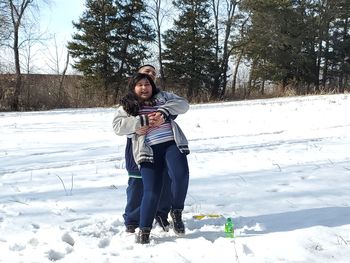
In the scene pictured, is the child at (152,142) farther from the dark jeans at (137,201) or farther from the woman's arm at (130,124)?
the dark jeans at (137,201)

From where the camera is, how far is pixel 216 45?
134 ft

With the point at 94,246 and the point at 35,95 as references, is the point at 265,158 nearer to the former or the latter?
the point at 94,246

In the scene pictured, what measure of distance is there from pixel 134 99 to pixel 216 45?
125ft

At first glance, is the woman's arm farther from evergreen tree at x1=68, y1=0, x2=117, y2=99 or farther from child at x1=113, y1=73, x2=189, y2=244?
evergreen tree at x1=68, y1=0, x2=117, y2=99

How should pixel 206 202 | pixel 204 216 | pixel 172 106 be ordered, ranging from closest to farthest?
pixel 172 106
pixel 204 216
pixel 206 202

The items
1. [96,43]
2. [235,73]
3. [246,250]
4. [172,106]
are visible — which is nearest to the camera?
[246,250]

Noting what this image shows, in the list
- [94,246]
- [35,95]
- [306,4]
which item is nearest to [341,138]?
[94,246]

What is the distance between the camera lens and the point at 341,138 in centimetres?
880

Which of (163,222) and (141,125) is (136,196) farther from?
(141,125)

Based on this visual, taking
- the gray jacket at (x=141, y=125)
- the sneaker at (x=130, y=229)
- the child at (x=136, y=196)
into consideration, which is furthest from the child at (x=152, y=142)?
the sneaker at (x=130, y=229)

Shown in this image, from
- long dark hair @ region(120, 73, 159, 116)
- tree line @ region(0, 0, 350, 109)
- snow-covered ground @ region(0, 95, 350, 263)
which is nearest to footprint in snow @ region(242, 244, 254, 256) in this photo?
snow-covered ground @ region(0, 95, 350, 263)

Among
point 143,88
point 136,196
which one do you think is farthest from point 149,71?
point 136,196

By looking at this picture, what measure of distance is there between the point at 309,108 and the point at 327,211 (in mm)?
11069

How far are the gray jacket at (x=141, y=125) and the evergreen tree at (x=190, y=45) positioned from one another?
3493 cm
